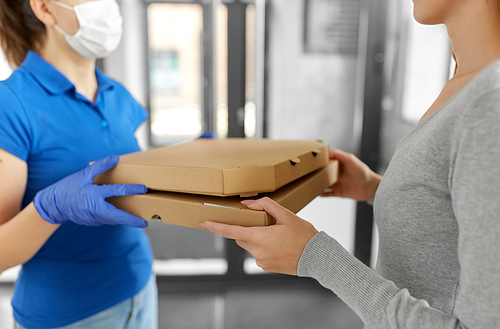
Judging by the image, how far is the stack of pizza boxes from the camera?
0.56 metres

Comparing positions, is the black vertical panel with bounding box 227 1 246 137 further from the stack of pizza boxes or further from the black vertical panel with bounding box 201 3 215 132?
the stack of pizza boxes

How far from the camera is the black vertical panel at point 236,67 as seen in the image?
206 cm

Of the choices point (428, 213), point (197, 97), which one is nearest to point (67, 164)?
point (428, 213)

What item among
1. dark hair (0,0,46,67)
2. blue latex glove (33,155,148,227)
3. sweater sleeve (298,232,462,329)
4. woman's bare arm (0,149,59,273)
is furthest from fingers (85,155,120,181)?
dark hair (0,0,46,67)

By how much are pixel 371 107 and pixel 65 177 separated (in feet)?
6.03

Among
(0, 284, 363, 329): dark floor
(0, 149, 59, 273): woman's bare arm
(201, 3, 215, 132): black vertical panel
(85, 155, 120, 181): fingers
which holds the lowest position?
(0, 284, 363, 329): dark floor

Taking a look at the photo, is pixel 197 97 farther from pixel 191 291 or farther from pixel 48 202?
pixel 48 202

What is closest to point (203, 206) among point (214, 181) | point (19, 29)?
point (214, 181)

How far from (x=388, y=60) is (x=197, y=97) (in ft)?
3.90

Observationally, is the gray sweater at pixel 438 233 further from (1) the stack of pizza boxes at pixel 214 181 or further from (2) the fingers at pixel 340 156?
(2) the fingers at pixel 340 156

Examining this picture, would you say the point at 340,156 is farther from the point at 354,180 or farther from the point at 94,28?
the point at 94,28

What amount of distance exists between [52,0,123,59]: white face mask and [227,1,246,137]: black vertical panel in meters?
1.15

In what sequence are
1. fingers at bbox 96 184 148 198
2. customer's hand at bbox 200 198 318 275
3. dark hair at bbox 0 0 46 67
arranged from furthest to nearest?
dark hair at bbox 0 0 46 67, fingers at bbox 96 184 148 198, customer's hand at bbox 200 198 318 275

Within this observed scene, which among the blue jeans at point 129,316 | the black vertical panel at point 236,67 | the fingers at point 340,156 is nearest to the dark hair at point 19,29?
the blue jeans at point 129,316
